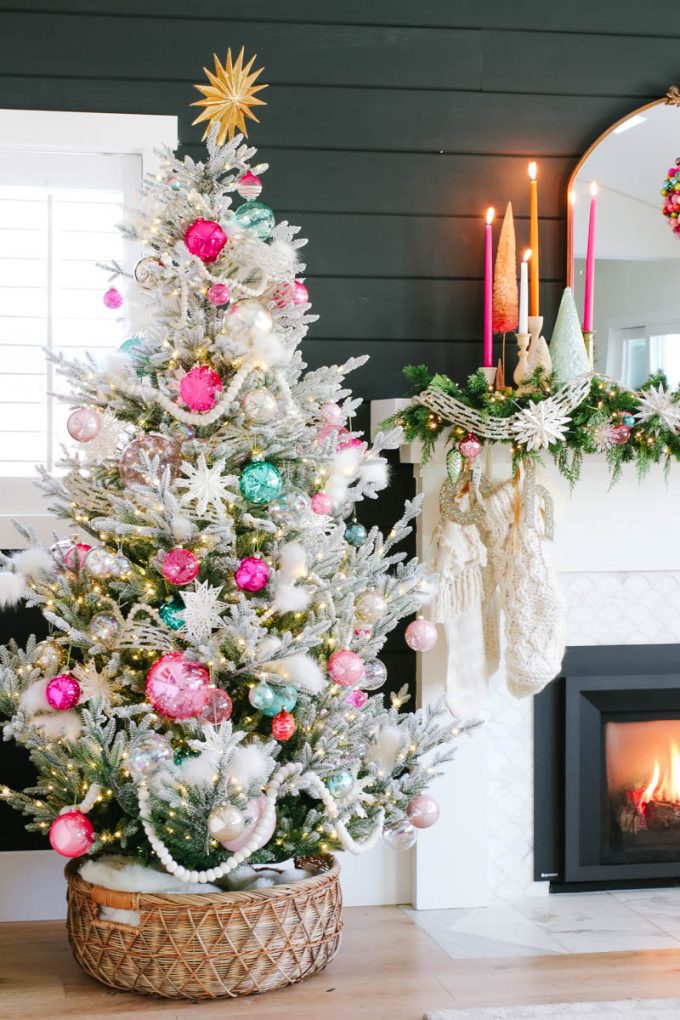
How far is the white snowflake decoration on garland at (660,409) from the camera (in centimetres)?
277

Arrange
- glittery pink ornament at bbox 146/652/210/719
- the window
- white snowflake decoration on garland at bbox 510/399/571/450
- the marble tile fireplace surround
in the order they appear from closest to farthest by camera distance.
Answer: glittery pink ornament at bbox 146/652/210/719
white snowflake decoration on garland at bbox 510/399/571/450
the window
the marble tile fireplace surround

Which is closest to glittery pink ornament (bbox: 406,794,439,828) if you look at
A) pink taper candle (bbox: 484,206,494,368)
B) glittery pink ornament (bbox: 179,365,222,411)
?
glittery pink ornament (bbox: 179,365,222,411)

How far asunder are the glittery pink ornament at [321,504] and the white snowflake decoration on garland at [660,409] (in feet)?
2.75

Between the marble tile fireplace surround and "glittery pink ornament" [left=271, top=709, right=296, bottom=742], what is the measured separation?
2.32 ft

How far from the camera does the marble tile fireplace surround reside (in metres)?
2.96

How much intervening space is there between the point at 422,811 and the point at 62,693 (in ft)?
2.62

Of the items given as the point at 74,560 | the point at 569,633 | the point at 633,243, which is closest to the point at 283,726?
the point at 74,560

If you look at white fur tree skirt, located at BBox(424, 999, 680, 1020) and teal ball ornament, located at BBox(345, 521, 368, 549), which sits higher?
teal ball ornament, located at BBox(345, 521, 368, 549)

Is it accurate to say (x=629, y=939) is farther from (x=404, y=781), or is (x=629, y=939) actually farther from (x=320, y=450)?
(x=320, y=450)

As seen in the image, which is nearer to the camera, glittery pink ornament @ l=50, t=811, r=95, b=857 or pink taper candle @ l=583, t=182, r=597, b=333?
glittery pink ornament @ l=50, t=811, r=95, b=857

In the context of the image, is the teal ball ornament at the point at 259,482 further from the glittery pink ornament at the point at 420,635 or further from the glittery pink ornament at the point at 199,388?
the glittery pink ornament at the point at 420,635

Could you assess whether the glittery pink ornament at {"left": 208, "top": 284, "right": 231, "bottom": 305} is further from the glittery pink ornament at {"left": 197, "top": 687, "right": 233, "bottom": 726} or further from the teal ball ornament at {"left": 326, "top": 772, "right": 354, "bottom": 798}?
the teal ball ornament at {"left": 326, "top": 772, "right": 354, "bottom": 798}

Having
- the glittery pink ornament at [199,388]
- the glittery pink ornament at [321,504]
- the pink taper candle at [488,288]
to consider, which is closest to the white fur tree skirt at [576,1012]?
the glittery pink ornament at [321,504]

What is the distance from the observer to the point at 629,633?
122 inches
